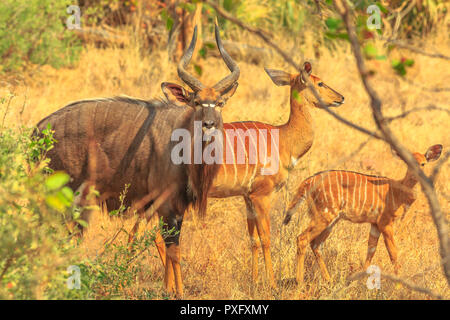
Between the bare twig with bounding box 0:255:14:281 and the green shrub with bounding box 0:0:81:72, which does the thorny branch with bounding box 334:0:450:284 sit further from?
the green shrub with bounding box 0:0:81:72

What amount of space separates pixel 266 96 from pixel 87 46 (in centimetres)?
273

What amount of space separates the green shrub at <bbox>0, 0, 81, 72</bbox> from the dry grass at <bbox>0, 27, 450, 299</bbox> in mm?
219

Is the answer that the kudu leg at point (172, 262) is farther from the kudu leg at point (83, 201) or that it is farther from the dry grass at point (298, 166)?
the kudu leg at point (83, 201)

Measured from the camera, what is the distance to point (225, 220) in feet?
18.6

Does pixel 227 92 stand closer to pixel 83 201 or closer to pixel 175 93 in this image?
pixel 175 93

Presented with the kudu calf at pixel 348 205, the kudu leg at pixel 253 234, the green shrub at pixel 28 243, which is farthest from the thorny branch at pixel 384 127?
the kudu leg at pixel 253 234

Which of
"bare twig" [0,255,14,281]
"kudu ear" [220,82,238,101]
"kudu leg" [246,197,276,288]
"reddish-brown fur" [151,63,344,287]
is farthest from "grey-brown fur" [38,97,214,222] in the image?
"bare twig" [0,255,14,281]

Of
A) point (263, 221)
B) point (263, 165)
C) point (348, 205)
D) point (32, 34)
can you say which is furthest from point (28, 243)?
point (32, 34)

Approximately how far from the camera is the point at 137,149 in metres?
4.71

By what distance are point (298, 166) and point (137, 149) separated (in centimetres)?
214

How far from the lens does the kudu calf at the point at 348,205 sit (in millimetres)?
4711

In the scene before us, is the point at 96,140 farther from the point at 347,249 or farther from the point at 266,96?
the point at 266,96
